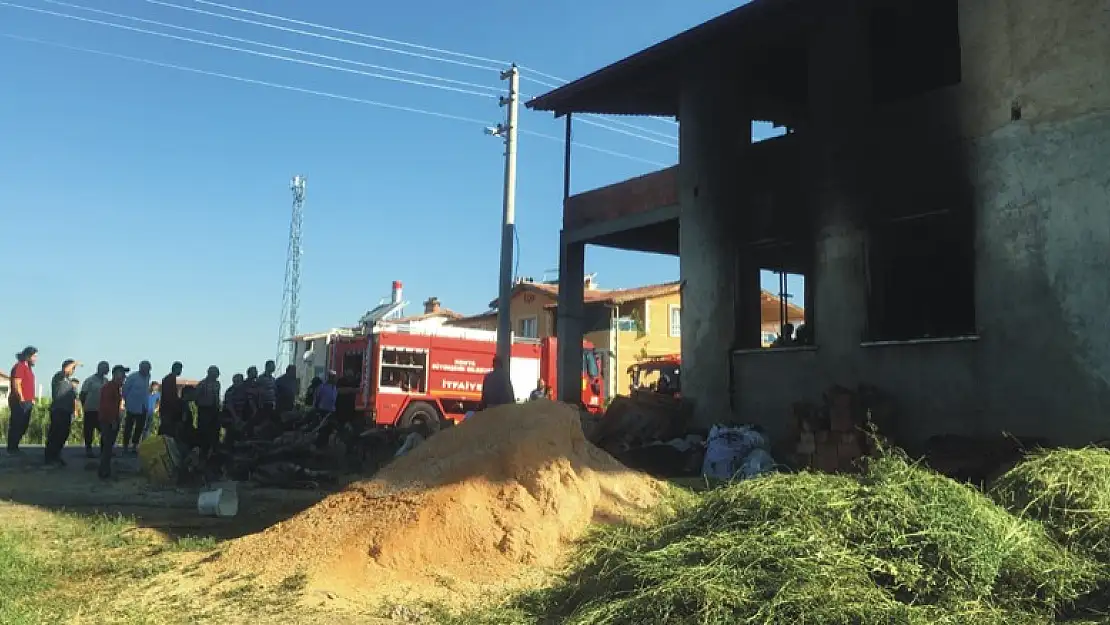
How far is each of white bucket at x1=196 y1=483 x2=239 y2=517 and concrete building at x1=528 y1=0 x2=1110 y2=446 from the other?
6395 mm

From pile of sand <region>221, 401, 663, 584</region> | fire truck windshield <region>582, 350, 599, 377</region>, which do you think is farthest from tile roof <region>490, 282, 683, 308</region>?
pile of sand <region>221, 401, 663, 584</region>

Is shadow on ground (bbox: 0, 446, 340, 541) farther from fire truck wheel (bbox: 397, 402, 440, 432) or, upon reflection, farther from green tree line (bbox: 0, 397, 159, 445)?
green tree line (bbox: 0, 397, 159, 445)

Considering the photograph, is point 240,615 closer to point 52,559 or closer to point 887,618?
point 52,559

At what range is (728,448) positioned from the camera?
394 inches

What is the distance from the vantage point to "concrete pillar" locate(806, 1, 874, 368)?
10102mm

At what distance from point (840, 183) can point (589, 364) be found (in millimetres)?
12763

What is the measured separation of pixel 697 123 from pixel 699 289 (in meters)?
2.47

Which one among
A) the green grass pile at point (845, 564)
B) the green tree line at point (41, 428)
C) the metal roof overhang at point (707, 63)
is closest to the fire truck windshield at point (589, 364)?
the metal roof overhang at point (707, 63)

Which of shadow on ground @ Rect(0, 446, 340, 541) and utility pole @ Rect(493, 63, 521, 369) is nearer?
shadow on ground @ Rect(0, 446, 340, 541)

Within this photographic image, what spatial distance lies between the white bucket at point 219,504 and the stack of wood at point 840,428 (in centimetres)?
645

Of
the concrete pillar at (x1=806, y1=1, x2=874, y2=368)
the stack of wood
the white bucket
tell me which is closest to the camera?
the white bucket

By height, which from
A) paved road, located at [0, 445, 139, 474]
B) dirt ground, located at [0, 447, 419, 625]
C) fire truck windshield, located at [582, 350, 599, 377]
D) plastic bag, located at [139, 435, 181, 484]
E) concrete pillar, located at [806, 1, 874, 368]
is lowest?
dirt ground, located at [0, 447, 419, 625]

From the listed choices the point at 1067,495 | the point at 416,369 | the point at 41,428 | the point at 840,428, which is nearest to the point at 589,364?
the point at 416,369

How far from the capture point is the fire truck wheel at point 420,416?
62.4 feet
